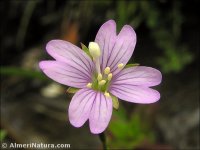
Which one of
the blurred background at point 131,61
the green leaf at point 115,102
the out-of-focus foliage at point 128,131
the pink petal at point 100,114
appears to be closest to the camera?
the pink petal at point 100,114

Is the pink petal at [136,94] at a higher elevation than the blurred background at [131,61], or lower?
higher

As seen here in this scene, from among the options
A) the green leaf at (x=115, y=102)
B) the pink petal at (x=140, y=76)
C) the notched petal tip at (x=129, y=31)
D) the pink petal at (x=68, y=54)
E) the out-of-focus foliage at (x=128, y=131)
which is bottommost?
the out-of-focus foliage at (x=128, y=131)

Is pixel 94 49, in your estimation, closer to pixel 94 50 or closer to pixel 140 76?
pixel 94 50

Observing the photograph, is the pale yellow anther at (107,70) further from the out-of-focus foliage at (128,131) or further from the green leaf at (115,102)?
the out-of-focus foliage at (128,131)

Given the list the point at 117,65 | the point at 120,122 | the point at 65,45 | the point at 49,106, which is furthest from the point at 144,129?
the point at 65,45

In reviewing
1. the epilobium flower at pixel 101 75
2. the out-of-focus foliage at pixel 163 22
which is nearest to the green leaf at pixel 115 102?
the epilobium flower at pixel 101 75

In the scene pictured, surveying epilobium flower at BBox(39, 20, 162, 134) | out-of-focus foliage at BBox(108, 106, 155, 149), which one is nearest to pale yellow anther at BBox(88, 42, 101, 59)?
epilobium flower at BBox(39, 20, 162, 134)
